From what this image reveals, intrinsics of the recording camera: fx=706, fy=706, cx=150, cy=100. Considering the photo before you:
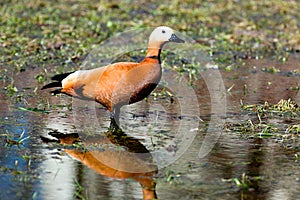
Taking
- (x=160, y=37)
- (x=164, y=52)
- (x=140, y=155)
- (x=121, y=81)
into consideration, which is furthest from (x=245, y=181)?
(x=164, y=52)

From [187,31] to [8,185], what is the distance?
799cm

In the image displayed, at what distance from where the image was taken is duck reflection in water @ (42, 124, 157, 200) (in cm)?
499

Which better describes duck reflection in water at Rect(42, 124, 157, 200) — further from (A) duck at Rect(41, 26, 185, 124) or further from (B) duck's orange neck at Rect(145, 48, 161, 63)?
(B) duck's orange neck at Rect(145, 48, 161, 63)

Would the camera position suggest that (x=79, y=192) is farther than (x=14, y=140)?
No

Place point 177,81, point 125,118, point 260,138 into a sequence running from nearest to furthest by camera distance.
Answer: point 260,138
point 125,118
point 177,81

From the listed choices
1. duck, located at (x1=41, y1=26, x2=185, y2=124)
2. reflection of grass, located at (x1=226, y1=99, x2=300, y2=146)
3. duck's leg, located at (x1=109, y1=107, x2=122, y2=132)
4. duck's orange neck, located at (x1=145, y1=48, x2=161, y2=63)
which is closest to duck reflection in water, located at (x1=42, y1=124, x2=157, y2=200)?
duck's leg, located at (x1=109, y1=107, x2=122, y2=132)

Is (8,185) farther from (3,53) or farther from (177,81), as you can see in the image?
(3,53)

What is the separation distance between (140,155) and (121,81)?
1028 mm

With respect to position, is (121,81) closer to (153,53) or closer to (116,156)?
(153,53)

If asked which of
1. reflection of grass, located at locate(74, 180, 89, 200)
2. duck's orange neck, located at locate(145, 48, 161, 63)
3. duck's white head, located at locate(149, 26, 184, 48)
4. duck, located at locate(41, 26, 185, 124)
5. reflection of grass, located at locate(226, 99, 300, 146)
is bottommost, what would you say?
reflection of grass, located at locate(74, 180, 89, 200)

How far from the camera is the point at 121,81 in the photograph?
640 cm

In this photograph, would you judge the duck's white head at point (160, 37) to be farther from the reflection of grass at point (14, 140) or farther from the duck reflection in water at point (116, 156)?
the reflection of grass at point (14, 140)

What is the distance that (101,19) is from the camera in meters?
13.0

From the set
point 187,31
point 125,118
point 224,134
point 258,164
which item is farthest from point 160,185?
point 187,31
